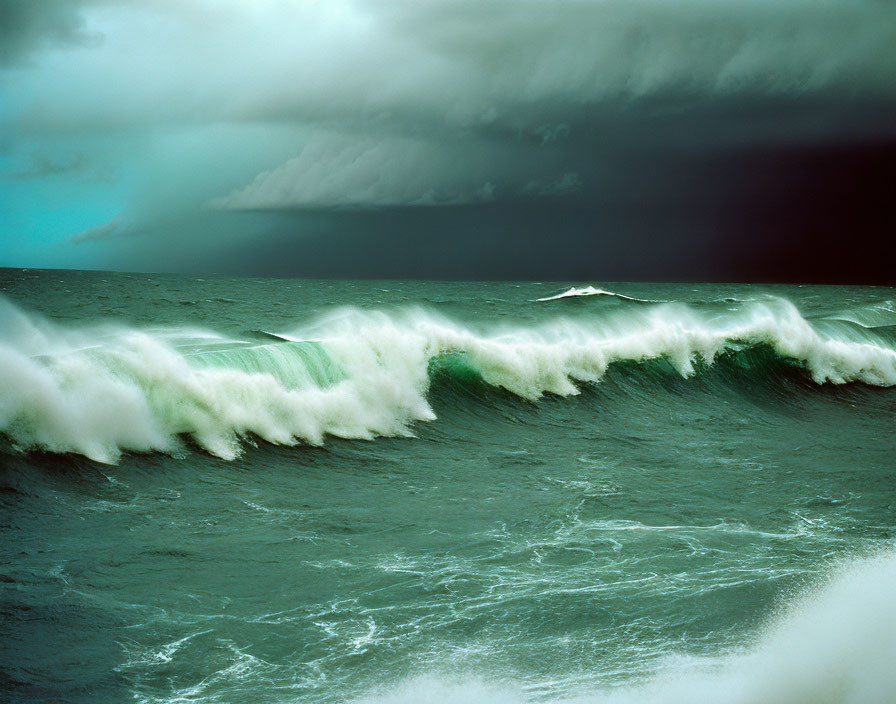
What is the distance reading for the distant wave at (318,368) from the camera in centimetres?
1006

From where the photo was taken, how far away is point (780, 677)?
15.4 ft

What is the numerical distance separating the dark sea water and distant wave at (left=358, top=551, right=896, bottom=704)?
20 millimetres

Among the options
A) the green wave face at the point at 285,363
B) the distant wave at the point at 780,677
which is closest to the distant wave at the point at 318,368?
the green wave face at the point at 285,363

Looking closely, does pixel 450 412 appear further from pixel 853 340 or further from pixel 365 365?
pixel 853 340

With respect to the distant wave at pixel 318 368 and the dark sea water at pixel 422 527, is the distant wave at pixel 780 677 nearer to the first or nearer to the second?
the dark sea water at pixel 422 527

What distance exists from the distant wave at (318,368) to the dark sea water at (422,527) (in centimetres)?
5

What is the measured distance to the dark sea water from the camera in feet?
16.6

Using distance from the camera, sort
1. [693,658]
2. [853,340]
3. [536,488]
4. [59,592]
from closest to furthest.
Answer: [693,658] → [59,592] → [536,488] → [853,340]

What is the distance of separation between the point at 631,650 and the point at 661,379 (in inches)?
517

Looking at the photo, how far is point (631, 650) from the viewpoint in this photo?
17.7 feet

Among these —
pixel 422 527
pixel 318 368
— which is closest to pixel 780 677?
pixel 422 527

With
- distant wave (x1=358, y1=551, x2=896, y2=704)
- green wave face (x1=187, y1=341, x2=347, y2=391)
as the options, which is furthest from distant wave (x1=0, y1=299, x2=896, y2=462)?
distant wave (x1=358, y1=551, x2=896, y2=704)

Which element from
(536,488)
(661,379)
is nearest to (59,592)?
(536,488)

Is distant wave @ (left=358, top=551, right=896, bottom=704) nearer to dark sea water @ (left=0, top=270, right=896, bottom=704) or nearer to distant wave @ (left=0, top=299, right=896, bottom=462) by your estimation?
dark sea water @ (left=0, top=270, right=896, bottom=704)
